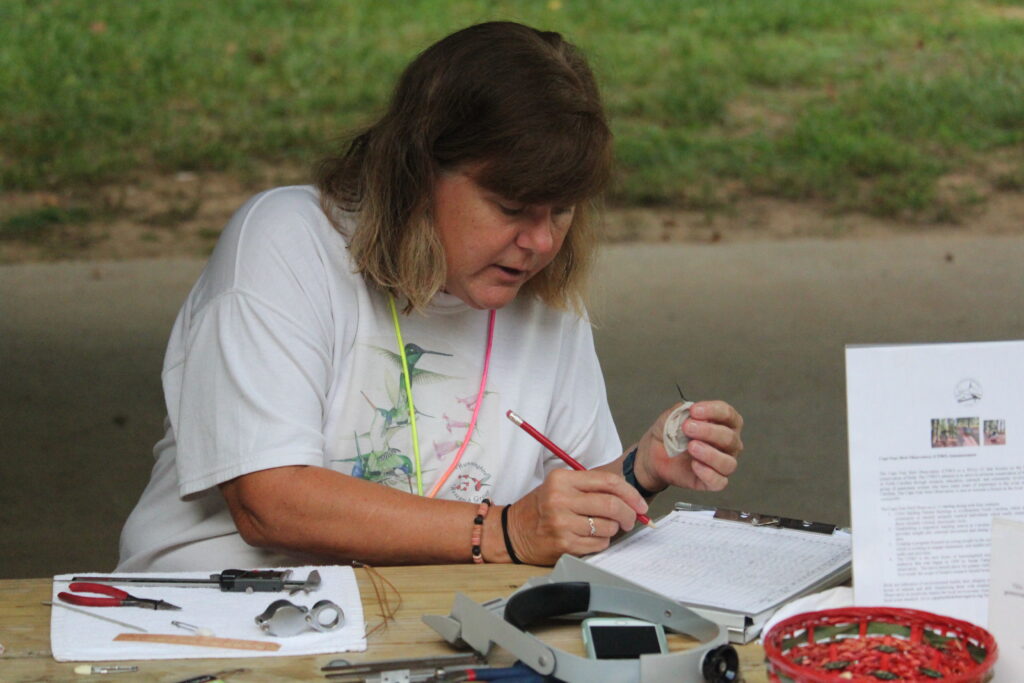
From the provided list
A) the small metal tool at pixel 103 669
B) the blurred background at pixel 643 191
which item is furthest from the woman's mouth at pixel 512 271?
the blurred background at pixel 643 191

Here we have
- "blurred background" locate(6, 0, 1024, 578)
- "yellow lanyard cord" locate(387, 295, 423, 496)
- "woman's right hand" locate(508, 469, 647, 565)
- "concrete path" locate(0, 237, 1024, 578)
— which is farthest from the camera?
"blurred background" locate(6, 0, 1024, 578)

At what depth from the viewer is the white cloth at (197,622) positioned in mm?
1443

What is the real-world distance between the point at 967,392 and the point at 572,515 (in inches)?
21.0

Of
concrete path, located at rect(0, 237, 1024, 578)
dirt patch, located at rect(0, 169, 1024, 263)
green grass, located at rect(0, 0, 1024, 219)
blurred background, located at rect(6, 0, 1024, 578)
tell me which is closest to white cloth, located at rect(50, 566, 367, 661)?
concrete path, located at rect(0, 237, 1024, 578)

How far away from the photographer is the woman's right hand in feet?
5.70

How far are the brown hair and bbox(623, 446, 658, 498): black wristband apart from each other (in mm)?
376

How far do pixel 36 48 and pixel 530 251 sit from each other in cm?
758

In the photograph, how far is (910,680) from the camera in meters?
1.25

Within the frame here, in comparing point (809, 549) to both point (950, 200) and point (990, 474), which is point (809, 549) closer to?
point (990, 474)

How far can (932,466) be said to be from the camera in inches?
55.1

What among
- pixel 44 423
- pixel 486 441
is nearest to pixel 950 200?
pixel 44 423

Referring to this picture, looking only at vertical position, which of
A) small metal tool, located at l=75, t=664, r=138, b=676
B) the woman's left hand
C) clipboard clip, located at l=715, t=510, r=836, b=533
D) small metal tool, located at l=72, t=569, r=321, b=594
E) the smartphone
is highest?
the woman's left hand

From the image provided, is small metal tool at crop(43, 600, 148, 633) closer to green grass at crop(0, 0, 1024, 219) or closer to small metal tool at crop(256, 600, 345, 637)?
small metal tool at crop(256, 600, 345, 637)

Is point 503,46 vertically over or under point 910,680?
over
